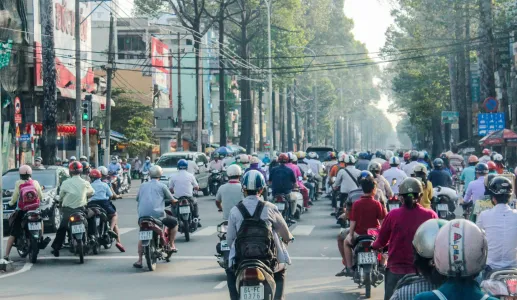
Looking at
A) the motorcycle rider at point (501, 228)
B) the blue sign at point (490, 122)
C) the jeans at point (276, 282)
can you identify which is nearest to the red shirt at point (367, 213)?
the jeans at point (276, 282)

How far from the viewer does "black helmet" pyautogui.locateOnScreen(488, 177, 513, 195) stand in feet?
29.2

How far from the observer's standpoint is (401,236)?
30.4 feet

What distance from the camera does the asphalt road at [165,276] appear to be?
13.5 meters

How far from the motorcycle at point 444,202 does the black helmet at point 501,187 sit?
1141 cm

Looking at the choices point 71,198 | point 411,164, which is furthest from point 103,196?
point 411,164

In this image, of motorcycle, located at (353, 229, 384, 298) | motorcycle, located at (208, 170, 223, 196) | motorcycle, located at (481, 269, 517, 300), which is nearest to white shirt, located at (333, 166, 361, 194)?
motorcycle, located at (353, 229, 384, 298)

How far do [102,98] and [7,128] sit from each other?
15.4 m

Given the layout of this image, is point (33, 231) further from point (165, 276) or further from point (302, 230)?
point (302, 230)

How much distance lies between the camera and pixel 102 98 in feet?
187

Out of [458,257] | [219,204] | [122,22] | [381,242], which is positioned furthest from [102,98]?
[458,257]

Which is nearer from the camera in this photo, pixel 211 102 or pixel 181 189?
pixel 181 189

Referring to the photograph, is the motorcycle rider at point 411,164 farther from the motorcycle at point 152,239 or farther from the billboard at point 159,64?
the billboard at point 159,64

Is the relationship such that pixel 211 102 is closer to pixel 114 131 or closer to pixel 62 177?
pixel 114 131

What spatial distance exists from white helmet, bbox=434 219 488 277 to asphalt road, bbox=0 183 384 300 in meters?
8.43
